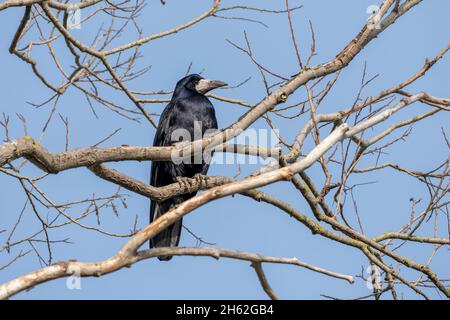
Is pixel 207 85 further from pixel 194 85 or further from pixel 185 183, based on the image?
pixel 185 183

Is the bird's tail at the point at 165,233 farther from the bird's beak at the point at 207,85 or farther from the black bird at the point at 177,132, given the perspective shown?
the bird's beak at the point at 207,85

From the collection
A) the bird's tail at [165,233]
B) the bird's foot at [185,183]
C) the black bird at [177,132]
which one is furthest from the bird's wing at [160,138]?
the bird's foot at [185,183]

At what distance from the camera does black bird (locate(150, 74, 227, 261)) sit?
21.1ft

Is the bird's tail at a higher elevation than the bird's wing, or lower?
lower

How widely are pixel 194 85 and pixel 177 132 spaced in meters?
0.66

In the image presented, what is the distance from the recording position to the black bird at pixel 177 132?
6.44 metres

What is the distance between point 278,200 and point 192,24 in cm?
124

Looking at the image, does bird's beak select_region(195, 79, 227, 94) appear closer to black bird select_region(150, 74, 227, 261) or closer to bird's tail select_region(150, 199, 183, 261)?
black bird select_region(150, 74, 227, 261)

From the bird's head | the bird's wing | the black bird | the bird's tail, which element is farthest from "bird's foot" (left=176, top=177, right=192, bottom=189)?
the bird's head

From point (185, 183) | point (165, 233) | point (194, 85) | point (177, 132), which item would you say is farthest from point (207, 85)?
point (185, 183)

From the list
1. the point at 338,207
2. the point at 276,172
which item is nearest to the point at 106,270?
the point at 276,172

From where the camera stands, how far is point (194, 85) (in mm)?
7000

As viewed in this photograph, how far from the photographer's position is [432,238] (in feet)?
15.6
